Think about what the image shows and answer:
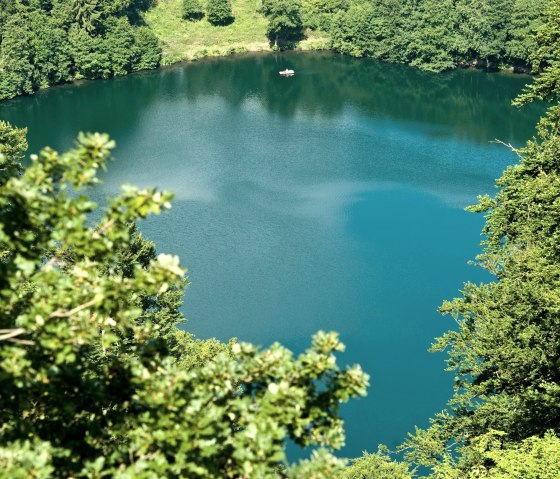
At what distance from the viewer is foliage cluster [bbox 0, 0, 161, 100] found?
78.7 metres

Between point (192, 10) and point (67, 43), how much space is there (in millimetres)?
17882

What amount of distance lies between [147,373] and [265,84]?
76.6 m

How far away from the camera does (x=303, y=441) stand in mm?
9648

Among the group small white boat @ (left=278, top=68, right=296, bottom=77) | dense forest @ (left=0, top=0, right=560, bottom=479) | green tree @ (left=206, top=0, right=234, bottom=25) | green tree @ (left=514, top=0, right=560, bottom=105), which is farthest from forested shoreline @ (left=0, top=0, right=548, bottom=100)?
dense forest @ (left=0, top=0, right=560, bottom=479)

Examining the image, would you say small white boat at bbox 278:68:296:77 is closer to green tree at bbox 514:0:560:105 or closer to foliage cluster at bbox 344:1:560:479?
green tree at bbox 514:0:560:105

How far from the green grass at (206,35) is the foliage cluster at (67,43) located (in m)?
Answer: 4.25

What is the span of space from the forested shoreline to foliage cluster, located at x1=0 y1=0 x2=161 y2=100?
0.10 meters

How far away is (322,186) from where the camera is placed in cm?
5784

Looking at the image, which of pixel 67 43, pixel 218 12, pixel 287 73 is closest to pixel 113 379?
pixel 287 73

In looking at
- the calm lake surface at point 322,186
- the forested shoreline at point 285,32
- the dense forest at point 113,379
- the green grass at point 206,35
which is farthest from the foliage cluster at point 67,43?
the dense forest at point 113,379

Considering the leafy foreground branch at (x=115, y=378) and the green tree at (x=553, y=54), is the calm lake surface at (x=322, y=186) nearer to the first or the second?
the green tree at (x=553, y=54)

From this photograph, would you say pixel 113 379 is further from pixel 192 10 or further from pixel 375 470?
pixel 192 10

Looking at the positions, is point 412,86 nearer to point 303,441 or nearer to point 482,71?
point 482,71

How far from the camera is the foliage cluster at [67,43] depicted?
78.7 m
